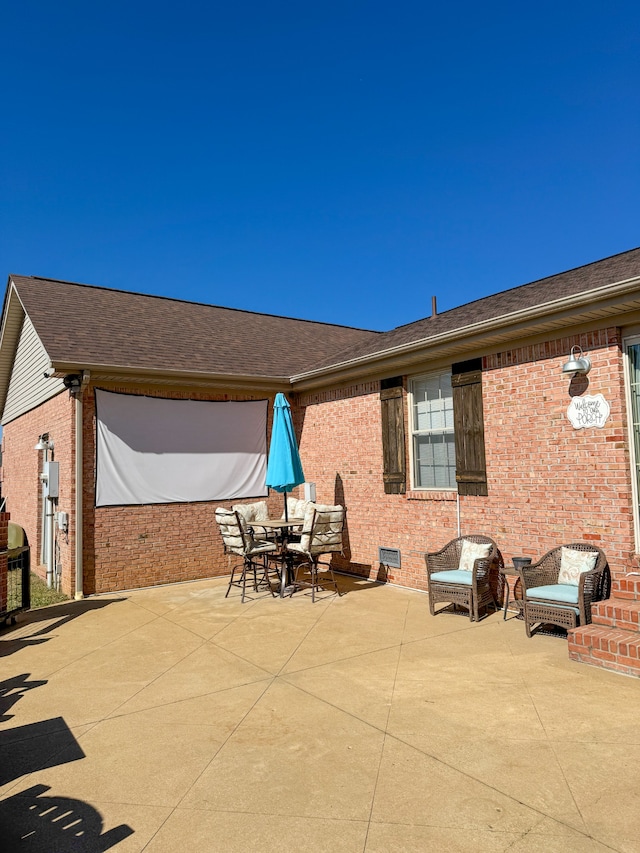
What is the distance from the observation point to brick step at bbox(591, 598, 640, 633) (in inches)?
181

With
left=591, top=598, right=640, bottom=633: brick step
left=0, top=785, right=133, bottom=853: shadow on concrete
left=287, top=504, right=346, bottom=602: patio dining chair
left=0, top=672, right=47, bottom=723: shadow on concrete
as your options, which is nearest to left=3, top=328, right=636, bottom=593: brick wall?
left=591, top=598, right=640, bottom=633: brick step

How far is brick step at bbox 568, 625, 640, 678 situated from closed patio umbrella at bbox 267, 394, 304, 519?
463 cm

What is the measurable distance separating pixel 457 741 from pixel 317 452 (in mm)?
6869

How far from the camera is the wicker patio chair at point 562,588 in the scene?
5168 millimetres

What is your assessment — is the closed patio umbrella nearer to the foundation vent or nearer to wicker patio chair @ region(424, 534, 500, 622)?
the foundation vent

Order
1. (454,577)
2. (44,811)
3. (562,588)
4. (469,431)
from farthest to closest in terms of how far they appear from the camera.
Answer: (469,431) → (454,577) → (562,588) → (44,811)

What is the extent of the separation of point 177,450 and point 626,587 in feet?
22.6

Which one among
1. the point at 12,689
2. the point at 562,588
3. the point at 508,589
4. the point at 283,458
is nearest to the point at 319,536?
the point at 283,458

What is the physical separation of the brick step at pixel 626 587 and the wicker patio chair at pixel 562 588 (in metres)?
0.23

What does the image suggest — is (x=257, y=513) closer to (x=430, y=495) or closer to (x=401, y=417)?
(x=401, y=417)

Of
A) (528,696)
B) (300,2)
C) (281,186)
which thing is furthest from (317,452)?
(281,186)

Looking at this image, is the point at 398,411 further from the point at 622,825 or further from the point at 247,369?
the point at 622,825

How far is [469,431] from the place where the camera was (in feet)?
23.3

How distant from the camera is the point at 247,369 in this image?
10.0 metres
